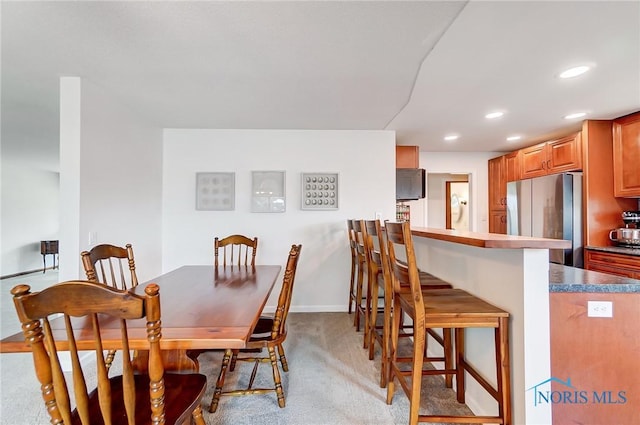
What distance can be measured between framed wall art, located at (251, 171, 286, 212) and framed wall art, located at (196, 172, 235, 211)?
0.30m

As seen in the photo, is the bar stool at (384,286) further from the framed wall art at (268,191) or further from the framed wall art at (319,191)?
the framed wall art at (268,191)

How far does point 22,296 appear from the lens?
2.75 feet

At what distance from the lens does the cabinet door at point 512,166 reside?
14.1 ft

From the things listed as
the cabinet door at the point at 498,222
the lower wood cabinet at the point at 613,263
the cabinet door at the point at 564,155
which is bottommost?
the lower wood cabinet at the point at 613,263

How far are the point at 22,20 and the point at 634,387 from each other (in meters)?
3.49

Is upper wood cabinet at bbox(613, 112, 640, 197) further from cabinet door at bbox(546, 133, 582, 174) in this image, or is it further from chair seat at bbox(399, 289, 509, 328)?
chair seat at bbox(399, 289, 509, 328)

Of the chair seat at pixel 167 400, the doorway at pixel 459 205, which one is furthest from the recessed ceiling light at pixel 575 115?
the chair seat at pixel 167 400

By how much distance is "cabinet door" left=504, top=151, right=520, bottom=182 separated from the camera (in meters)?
4.30

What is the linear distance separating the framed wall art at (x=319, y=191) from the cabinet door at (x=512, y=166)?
2631mm

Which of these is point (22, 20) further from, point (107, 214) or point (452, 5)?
point (452, 5)

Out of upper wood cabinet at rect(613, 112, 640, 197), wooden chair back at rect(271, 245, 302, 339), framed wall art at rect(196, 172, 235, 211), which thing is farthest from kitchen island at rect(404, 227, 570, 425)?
framed wall art at rect(196, 172, 235, 211)

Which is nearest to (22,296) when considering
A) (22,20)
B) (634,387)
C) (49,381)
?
(49,381)

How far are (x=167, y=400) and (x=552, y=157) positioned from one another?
444 cm

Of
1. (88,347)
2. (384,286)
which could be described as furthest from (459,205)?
(88,347)
